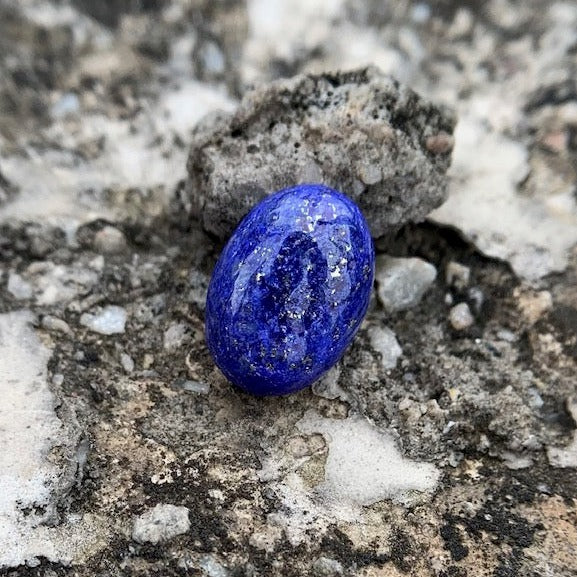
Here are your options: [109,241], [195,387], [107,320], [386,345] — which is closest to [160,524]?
[195,387]

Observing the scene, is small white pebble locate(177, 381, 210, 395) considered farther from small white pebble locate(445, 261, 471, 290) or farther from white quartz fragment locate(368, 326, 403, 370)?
small white pebble locate(445, 261, 471, 290)

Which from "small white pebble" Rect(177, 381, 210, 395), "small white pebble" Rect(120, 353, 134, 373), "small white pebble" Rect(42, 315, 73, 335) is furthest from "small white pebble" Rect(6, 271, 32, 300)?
"small white pebble" Rect(177, 381, 210, 395)

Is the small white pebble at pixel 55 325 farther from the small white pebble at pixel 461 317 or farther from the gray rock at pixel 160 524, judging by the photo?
the small white pebble at pixel 461 317

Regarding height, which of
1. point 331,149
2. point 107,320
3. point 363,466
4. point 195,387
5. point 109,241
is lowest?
point 363,466

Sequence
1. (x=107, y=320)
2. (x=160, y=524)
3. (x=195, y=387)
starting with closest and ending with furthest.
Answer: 1. (x=160, y=524)
2. (x=195, y=387)
3. (x=107, y=320)

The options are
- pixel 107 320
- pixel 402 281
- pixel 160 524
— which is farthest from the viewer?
pixel 402 281

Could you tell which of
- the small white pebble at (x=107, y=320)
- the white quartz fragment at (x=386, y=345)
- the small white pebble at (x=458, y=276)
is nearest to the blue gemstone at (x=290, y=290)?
the white quartz fragment at (x=386, y=345)

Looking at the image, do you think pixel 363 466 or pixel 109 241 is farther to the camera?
pixel 109 241

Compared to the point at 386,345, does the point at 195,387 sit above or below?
below

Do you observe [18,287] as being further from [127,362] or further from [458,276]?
[458,276]
